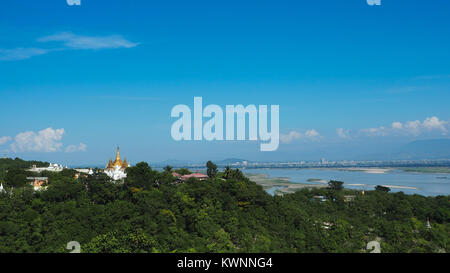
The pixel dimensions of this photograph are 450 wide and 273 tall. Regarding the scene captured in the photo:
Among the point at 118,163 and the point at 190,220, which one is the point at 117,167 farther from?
the point at 190,220

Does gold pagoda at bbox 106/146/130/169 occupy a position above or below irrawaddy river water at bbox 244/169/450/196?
above

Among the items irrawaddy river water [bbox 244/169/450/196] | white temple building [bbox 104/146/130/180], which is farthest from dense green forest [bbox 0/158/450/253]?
irrawaddy river water [bbox 244/169/450/196]

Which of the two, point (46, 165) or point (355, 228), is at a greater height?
point (46, 165)

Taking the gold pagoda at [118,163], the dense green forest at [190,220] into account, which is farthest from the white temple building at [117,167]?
the dense green forest at [190,220]

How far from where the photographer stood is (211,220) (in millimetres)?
17078

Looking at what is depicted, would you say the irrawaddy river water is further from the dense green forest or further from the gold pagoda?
the gold pagoda

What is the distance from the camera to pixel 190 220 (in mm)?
17188

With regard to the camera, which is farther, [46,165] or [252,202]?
[46,165]

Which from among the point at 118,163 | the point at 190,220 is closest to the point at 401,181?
the point at 118,163

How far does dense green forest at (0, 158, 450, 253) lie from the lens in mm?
14625
